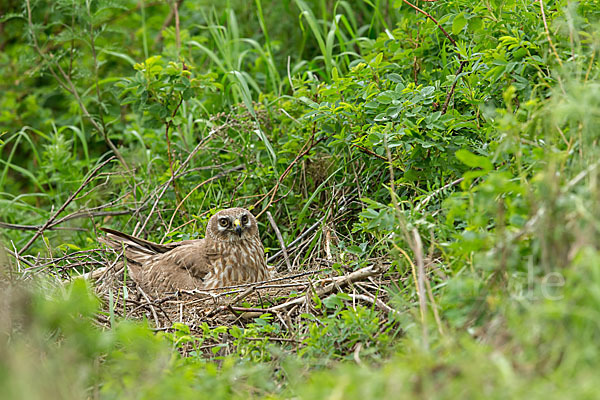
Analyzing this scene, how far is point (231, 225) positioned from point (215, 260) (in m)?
0.31

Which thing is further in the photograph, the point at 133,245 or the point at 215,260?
the point at 133,245

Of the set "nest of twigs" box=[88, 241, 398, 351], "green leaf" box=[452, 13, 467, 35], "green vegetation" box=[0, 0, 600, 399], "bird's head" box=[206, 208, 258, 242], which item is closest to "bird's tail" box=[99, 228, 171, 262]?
"green vegetation" box=[0, 0, 600, 399]

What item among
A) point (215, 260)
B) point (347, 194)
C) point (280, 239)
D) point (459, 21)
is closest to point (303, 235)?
point (280, 239)

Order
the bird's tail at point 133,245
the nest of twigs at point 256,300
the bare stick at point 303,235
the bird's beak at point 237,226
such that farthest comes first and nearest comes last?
the bird's tail at point 133,245
the bare stick at point 303,235
the bird's beak at point 237,226
the nest of twigs at point 256,300

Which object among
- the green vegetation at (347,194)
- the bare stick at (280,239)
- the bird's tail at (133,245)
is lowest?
the bare stick at (280,239)

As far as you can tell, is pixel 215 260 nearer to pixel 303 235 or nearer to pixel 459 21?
pixel 303 235

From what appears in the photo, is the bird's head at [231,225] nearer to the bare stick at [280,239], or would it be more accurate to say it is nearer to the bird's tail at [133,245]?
the bare stick at [280,239]

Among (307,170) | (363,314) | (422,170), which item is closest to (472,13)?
(422,170)

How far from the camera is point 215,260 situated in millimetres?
5449

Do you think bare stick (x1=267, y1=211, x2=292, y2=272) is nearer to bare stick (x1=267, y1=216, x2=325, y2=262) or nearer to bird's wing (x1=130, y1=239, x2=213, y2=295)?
bare stick (x1=267, y1=216, x2=325, y2=262)

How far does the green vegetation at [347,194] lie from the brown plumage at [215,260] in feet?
1.07

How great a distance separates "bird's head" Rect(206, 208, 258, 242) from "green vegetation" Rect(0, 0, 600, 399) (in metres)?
0.35

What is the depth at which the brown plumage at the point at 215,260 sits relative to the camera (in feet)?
17.6

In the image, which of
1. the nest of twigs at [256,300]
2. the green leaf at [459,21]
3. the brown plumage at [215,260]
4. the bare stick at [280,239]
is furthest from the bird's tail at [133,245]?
the green leaf at [459,21]
